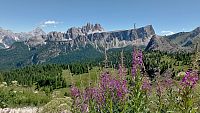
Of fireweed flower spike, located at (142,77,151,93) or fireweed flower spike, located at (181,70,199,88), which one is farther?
fireweed flower spike, located at (142,77,151,93)

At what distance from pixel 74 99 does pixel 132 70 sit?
83.3 inches

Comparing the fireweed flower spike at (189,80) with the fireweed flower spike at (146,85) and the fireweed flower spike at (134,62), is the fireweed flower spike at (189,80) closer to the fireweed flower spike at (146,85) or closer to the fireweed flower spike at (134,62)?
the fireweed flower spike at (134,62)

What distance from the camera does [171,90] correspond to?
10.6 meters

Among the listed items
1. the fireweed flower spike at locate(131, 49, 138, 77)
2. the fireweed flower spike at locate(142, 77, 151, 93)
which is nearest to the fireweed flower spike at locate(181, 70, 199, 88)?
the fireweed flower spike at locate(131, 49, 138, 77)

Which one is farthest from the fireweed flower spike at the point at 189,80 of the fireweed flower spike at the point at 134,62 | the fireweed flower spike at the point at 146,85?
the fireweed flower spike at the point at 146,85

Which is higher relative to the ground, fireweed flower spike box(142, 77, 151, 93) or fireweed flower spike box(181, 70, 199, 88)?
fireweed flower spike box(181, 70, 199, 88)

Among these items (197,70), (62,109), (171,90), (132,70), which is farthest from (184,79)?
(62,109)

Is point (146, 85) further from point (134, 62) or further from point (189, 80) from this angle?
point (189, 80)

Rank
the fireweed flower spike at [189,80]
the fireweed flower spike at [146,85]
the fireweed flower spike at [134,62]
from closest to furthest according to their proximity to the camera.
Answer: the fireweed flower spike at [189,80] → the fireweed flower spike at [134,62] → the fireweed flower spike at [146,85]

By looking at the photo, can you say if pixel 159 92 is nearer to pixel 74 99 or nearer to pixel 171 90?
pixel 171 90

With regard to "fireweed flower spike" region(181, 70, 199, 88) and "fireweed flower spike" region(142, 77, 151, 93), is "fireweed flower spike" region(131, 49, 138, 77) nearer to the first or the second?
"fireweed flower spike" region(142, 77, 151, 93)

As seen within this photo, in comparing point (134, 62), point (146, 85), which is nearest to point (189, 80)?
point (134, 62)

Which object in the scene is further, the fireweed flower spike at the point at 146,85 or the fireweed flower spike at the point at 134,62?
the fireweed flower spike at the point at 146,85

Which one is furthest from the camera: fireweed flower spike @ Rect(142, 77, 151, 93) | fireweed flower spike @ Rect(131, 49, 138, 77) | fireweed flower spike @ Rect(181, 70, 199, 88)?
fireweed flower spike @ Rect(142, 77, 151, 93)
